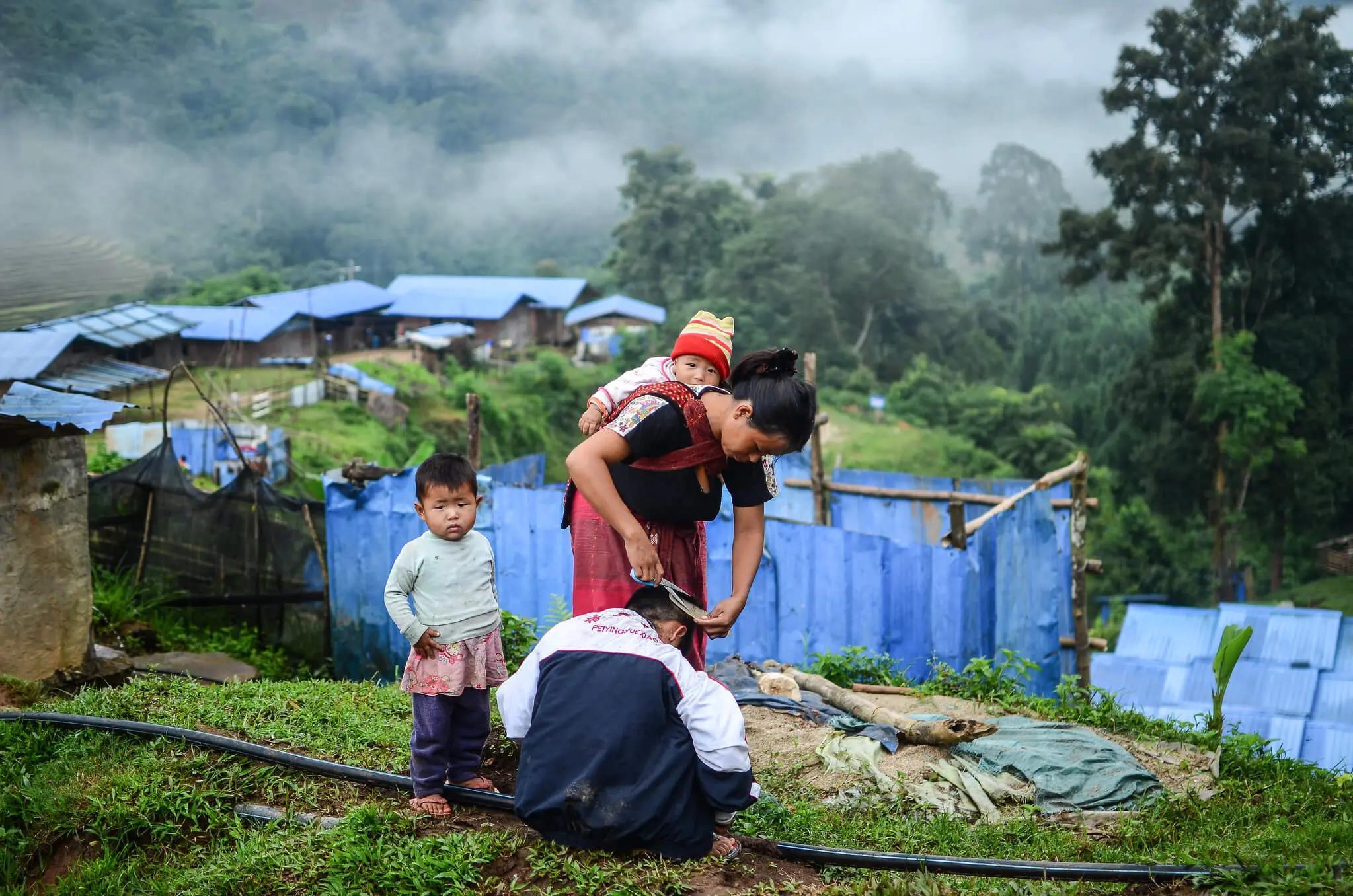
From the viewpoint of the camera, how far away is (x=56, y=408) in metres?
5.46

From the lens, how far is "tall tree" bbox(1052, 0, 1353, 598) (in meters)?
25.4

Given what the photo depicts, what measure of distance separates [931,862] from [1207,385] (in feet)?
76.4

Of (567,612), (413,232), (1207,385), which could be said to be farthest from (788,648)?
(413,232)

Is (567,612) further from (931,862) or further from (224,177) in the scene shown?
(224,177)

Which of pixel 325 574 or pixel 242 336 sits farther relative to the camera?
pixel 242 336

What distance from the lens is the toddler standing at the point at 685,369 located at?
11.7ft

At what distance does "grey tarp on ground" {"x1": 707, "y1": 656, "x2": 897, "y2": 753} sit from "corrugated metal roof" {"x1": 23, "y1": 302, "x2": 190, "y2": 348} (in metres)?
15.4

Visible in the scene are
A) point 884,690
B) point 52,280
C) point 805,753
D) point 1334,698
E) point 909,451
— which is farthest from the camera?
point 909,451

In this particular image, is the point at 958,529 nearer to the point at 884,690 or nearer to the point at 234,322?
the point at 884,690

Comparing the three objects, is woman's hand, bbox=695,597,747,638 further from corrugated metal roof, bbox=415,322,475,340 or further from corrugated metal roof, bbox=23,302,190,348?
corrugated metal roof, bbox=415,322,475,340

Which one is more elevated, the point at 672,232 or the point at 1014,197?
A: the point at 1014,197

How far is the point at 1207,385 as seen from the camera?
23.9 meters

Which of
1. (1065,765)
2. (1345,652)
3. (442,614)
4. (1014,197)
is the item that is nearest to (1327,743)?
(1345,652)

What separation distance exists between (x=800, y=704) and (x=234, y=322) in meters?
29.9
